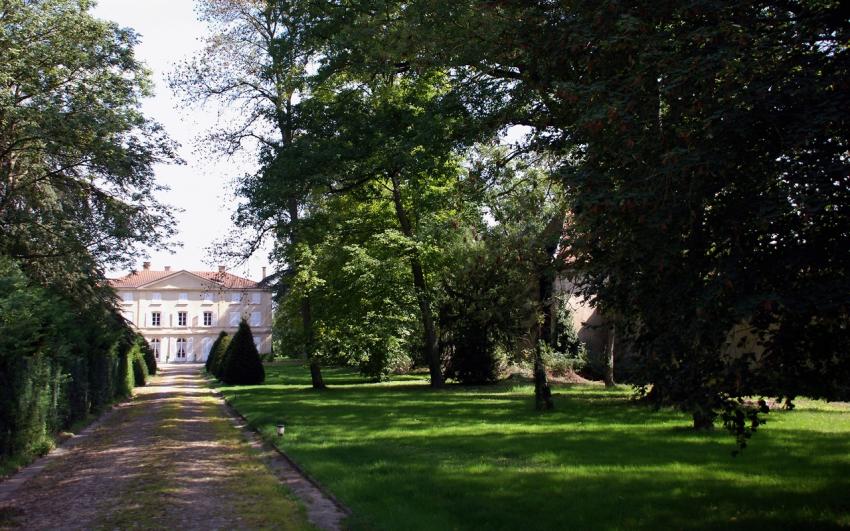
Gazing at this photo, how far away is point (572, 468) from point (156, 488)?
5.53 meters

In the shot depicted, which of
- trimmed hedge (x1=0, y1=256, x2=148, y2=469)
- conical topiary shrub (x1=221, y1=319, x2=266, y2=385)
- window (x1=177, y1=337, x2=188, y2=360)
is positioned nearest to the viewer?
trimmed hedge (x1=0, y1=256, x2=148, y2=469)

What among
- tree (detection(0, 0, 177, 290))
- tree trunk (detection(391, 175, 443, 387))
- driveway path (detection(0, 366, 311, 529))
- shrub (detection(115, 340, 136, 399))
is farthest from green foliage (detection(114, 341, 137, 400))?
tree trunk (detection(391, 175, 443, 387))

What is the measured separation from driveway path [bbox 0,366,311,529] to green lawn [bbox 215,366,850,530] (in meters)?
0.83

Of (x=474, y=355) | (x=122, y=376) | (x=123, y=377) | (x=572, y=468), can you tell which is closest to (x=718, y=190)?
(x=572, y=468)

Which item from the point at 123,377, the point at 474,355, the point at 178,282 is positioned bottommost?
the point at 123,377

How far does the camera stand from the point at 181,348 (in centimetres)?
8756

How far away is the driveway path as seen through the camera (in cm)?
774

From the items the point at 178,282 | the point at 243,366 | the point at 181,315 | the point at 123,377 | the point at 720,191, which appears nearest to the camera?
the point at 720,191

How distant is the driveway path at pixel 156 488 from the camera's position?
7738 mm

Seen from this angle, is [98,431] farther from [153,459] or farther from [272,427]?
[153,459]

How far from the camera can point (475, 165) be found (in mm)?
14367

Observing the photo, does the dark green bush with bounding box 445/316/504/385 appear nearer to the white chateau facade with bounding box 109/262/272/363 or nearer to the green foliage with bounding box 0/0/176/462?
the green foliage with bounding box 0/0/176/462

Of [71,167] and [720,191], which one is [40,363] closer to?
[71,167]

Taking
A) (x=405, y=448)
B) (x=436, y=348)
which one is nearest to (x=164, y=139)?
(x=405, y=448)
